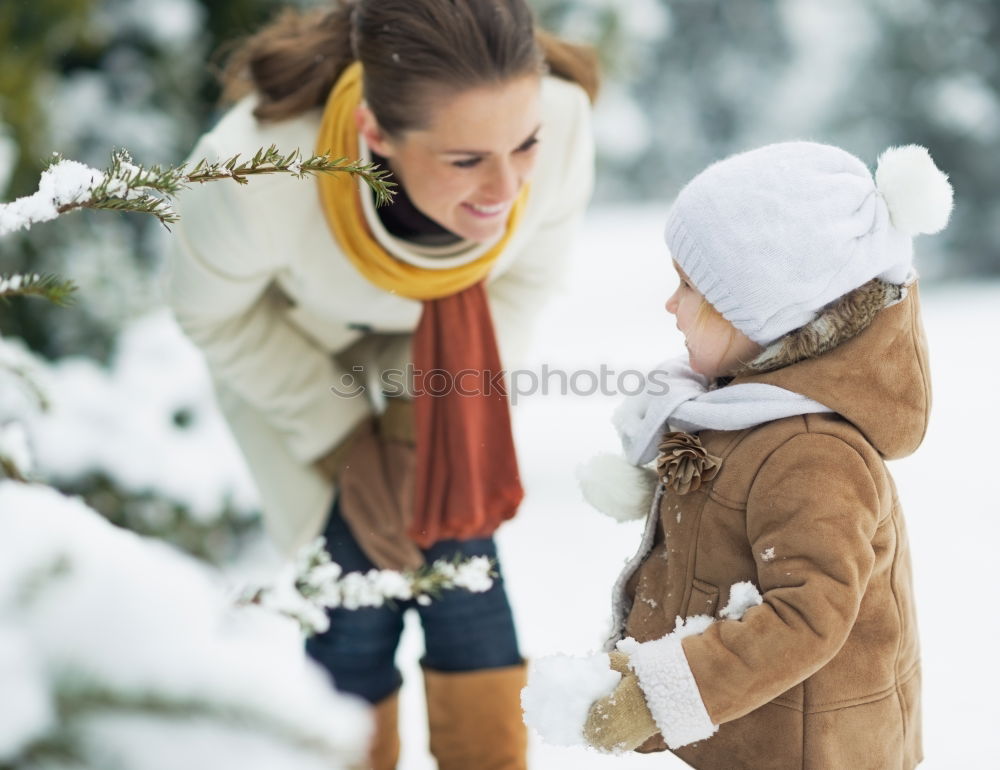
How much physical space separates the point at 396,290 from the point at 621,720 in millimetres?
782

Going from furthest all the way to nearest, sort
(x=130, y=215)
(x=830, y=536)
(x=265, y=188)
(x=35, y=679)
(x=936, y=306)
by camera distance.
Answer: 1. (x=936, y=306)
2. (x=130, y=215)
3. (x=265, y=188)
4. (x=830, y=536)
5. (x=35, y=679)

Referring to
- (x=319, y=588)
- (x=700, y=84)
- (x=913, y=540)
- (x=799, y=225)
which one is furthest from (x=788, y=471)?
(x=700, y=84)

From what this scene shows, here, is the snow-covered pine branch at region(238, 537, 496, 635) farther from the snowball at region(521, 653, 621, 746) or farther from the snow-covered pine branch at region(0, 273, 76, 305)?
the snow-covered pine branch at region(0, 273, 76, 305)

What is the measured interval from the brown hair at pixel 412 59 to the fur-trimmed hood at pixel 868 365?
0.59 meters

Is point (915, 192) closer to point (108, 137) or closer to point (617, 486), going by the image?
point (617, 486)

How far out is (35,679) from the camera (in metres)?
0.43

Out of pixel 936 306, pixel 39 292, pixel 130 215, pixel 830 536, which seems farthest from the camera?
pixel 936 306

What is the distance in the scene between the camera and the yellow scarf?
1469 mm

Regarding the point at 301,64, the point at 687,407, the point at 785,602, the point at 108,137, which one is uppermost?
the point at 108,137

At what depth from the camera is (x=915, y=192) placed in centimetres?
98

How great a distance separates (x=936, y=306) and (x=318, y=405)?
341 cm

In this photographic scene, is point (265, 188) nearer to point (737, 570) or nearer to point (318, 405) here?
point (318, 405)

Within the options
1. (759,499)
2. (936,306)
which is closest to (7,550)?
(759,499)

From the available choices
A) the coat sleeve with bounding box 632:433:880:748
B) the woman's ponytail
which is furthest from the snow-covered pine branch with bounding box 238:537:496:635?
the woman's ponytail
